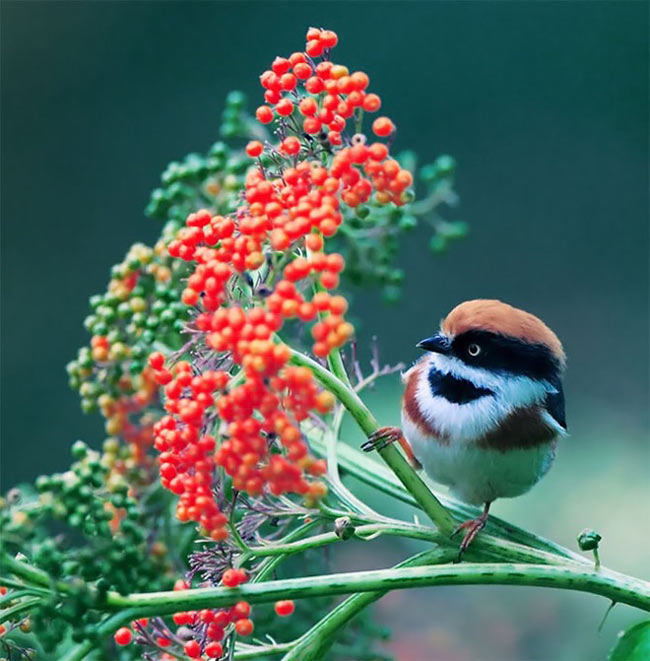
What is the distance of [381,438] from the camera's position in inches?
55.0

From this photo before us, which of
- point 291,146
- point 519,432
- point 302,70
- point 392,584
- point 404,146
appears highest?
point 404,146

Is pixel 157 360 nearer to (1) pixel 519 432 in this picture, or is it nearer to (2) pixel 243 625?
(2) pixel 243 625

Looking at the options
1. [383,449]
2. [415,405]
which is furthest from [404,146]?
[383,449]

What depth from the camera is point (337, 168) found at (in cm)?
127

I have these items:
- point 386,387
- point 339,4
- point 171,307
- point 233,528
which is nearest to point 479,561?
point 233,528

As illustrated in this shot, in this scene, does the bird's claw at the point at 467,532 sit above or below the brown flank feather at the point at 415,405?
below

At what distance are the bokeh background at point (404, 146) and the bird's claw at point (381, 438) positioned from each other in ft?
6.88

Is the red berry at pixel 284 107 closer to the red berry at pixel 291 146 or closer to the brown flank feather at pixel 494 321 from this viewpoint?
the red berry at pixel 291 146

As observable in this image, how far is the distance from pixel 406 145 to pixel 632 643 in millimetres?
3134

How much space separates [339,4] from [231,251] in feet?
10.5

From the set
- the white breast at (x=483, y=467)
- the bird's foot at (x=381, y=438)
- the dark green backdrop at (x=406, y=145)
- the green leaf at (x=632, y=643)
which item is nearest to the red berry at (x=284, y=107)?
the bird's foot at (x=381, y=438)

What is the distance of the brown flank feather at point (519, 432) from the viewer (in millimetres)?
1707

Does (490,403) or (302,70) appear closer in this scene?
(302,70)

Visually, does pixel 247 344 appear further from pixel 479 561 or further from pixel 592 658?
pixel 592 658
